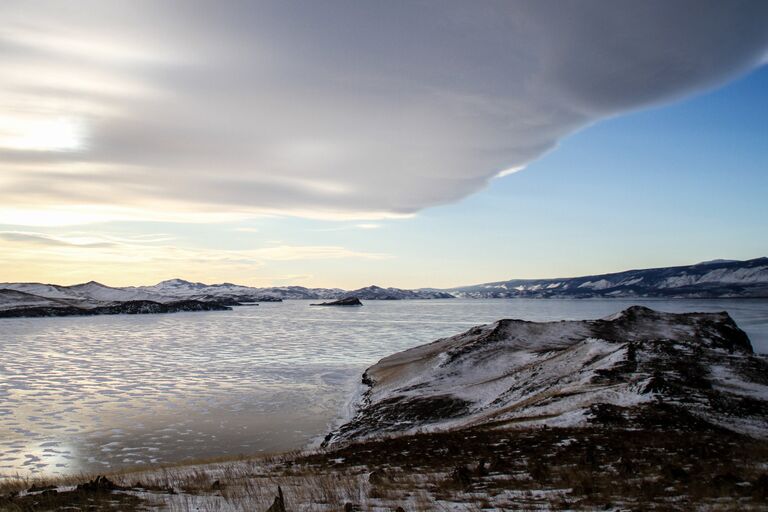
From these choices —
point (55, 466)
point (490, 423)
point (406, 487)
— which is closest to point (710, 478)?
point (406, 487)

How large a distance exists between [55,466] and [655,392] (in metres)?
31.0

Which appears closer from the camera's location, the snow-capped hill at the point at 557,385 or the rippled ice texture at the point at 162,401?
the snow-capped hill at the point at 557,385

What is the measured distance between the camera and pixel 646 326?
6500 centimetres

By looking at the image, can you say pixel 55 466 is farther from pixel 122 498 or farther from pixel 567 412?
pixel 567 412

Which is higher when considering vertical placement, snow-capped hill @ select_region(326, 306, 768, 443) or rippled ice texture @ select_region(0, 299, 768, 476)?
snow-capped hill @ select_region(326, 306, 768, 443)

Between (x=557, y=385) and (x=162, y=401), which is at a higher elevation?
(x=557, y=385)

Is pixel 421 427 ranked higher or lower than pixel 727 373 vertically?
lower

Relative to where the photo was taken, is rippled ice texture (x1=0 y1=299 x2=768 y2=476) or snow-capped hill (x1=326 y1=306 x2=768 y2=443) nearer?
snow-capped hill (x1=326 y1=306 x2=768 y2=443)

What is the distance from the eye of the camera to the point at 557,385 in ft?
114

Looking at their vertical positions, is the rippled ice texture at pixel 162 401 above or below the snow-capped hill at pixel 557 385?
below

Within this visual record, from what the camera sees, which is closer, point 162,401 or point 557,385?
point 557,385

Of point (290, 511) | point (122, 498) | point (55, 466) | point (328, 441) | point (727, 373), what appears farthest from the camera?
point (727, 373)

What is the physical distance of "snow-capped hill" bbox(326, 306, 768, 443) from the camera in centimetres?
2575

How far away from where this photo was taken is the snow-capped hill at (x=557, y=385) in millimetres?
25750
